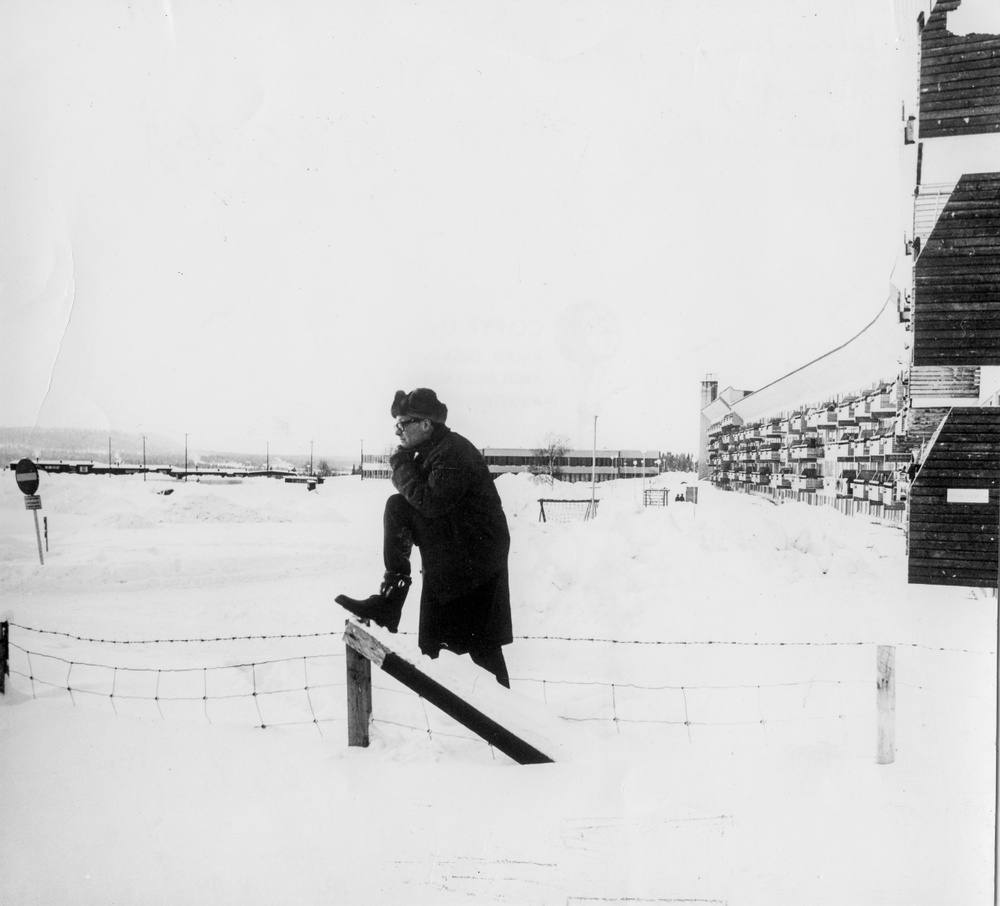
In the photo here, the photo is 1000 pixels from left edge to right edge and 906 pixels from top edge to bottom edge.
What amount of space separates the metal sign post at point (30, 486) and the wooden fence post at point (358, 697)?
142cm

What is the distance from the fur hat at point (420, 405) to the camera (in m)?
2.38

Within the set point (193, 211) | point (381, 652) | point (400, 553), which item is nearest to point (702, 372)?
point (400, 553)

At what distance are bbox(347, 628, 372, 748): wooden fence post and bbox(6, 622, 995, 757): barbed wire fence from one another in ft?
0.34

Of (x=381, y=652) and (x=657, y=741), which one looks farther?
(x=657, y=741)

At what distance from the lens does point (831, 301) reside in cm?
245

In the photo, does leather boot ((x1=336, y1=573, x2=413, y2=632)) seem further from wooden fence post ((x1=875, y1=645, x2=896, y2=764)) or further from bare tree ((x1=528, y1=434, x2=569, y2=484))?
wooden fence post ((x1=875, y1=645, x2=896, y2=764))

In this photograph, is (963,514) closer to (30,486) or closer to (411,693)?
(411,693)

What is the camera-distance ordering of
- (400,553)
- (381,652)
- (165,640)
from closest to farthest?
(381,652) < (400,553) < (165,640)

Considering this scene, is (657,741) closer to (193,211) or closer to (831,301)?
(831,301)

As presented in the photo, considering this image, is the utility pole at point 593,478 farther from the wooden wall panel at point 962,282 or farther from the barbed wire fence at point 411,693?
the wooden wall panel at point 962,282

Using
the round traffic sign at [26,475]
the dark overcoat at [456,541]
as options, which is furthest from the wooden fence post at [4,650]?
the dark overcoat at [456,541]

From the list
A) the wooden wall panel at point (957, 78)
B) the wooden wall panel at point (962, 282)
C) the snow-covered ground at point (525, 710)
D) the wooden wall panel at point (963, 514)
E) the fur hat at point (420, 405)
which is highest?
the wooden wall panel at point (957, 78)

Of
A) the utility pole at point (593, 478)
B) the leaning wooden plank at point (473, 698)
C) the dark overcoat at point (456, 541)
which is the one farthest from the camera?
the utility pole at point (593, 478)

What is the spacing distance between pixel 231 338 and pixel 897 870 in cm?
321
